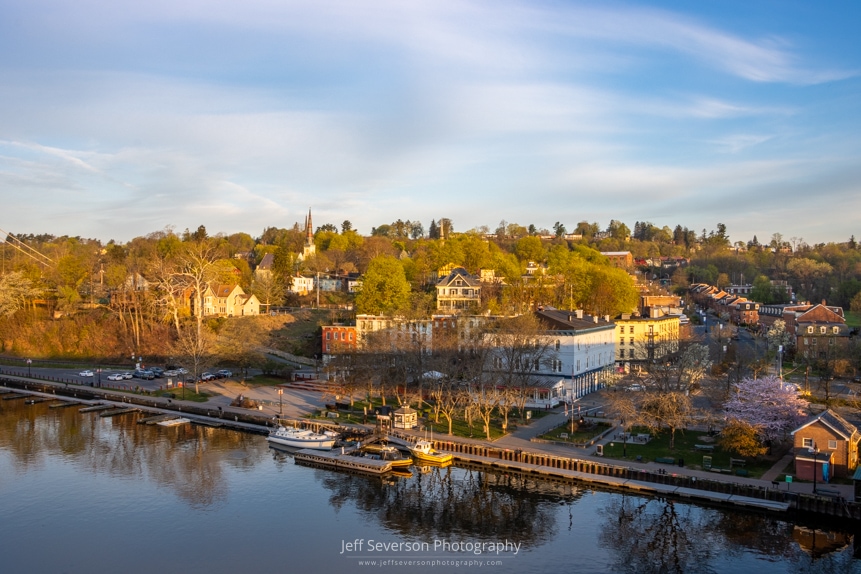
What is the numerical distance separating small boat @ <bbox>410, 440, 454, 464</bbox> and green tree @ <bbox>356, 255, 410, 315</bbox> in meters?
30.0

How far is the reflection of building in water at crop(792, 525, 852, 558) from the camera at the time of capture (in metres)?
25.2

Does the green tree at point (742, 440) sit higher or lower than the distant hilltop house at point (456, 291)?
lower

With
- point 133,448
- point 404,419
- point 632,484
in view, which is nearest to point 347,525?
point 632,484

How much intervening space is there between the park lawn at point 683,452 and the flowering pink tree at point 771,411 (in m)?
1.79

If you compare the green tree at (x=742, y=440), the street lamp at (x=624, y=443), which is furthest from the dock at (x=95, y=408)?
the green tree at (x=742, y=440)

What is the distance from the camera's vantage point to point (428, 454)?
120 feet

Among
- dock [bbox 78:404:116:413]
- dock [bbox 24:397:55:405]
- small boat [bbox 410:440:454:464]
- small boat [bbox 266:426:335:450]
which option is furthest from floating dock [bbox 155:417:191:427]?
small boat [bbox 410:440:454:464]

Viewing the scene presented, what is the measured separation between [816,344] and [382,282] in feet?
141

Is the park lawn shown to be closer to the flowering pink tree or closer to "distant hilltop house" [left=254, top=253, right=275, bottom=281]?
the flowering pink tree

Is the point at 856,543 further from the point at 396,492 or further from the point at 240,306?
the point at 240,306

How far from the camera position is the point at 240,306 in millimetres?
80750

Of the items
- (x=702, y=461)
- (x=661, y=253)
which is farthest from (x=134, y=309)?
(x=661, y=253)

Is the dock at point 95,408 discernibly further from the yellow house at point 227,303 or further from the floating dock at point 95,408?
the yellow house at point 227,303

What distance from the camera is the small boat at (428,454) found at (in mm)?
36344
